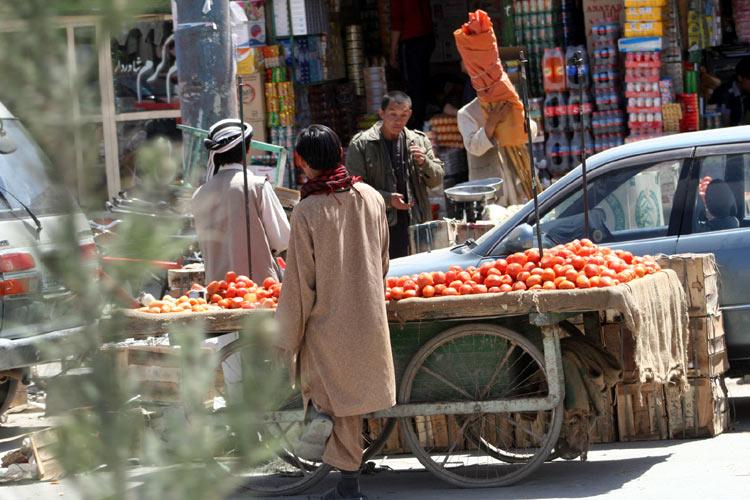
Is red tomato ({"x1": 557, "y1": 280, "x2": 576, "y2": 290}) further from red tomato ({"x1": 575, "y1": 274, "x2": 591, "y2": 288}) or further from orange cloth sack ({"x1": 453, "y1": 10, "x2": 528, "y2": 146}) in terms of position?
orange cloth sack ({"x1": 453, "y1": 10, "x2": 528, "y2": 146})

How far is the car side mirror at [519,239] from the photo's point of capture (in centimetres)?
762

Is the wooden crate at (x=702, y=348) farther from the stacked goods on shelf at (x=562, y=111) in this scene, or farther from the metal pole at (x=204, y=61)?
the stacked goods on shelf at (x=562, y=111)

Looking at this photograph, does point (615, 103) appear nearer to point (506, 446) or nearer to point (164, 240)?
point (506, 446)

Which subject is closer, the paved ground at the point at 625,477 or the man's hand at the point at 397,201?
the paved ground at the point at 625,477

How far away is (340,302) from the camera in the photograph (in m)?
5.94

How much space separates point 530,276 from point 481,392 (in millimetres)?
630

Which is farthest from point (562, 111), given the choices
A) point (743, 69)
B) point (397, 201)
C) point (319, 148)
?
point (319, 148)

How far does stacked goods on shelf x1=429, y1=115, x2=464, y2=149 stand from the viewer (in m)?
13.9

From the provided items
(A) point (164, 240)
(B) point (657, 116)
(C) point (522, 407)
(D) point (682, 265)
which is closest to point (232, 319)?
(C) point (522, 407)

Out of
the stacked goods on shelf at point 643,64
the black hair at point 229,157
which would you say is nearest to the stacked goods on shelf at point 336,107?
the stacked goods on shelf at point 643,64

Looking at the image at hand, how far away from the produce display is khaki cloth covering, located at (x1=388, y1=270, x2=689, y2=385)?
675mm

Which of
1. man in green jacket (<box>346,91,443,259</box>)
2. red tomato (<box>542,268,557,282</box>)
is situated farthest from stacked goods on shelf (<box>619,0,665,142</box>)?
red tomato (<box>542,268,557,282</box>)

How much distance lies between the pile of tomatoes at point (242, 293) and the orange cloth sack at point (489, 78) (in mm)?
3849

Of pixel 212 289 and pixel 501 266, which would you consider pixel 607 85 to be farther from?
pixel 212 289
